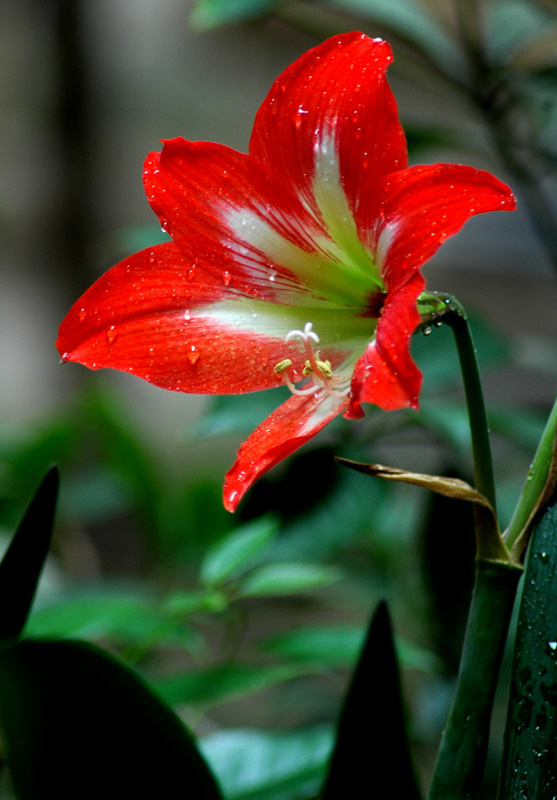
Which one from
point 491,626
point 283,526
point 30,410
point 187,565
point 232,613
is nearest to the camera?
point 491,626

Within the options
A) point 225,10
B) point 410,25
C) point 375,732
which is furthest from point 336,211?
point 410,25

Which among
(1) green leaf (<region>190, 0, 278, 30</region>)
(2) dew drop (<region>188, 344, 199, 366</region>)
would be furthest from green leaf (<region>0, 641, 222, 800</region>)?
(1) green leaf (<region>190, 0, 278, 30</region>)

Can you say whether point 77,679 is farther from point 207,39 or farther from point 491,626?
point 207,39

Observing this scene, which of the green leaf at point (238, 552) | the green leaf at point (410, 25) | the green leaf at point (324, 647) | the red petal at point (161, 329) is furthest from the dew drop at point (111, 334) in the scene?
the green leaf at point (410, 25)

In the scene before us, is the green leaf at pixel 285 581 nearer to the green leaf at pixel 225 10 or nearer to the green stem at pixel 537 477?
the green stem at pixel 537 477

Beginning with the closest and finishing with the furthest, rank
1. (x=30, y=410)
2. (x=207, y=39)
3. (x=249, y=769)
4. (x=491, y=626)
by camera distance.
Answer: (x=491, y=626) → (x=249, y=769) → (x=207, y=39) → (x=30, y=410)

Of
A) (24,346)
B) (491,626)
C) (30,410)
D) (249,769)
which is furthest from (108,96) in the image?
(491,626)

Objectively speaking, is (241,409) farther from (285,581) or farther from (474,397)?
(474,397)
